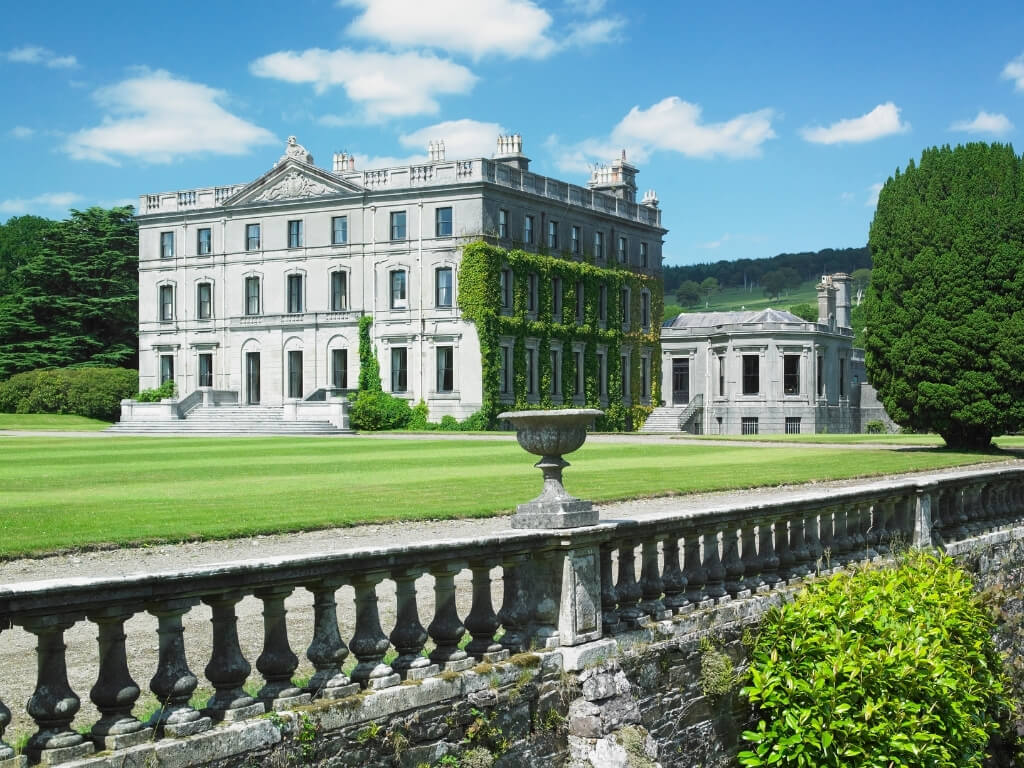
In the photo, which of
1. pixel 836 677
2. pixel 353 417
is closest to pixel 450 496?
pixel 836 677

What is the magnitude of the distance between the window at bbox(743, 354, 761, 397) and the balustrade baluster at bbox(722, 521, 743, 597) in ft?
185

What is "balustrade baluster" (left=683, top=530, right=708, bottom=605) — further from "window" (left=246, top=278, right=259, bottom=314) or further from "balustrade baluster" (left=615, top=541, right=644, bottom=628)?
"window" (left=246, top=278, right=259, bottom=314)

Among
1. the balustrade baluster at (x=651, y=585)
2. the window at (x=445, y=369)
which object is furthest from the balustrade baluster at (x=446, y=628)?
the window at (x=445, y=369)

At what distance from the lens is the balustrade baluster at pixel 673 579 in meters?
8.50

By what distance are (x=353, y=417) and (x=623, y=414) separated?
17.4 meters

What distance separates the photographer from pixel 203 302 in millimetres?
63844

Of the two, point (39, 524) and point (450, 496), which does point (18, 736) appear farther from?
point (450, 496)

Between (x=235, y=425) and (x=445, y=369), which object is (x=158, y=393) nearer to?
(x=235, y=425)

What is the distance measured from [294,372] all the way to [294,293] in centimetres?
424

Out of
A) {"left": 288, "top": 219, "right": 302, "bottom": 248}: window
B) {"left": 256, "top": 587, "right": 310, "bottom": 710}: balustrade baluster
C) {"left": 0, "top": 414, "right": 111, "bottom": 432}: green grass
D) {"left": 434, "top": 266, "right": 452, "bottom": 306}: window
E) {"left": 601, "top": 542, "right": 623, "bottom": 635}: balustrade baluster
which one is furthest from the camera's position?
{"left": 288, "top": 219, "right": 302, "bottom": 248}: window

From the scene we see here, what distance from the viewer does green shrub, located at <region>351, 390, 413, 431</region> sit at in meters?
56.0

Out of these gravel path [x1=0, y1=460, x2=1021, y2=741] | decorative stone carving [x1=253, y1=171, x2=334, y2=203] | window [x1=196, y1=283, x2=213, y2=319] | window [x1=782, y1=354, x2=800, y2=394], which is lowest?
gravel path [x1=0, y1=460, x2=1021, y2=741]

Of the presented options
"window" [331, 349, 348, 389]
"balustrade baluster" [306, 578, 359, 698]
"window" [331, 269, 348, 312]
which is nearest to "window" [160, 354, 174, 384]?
"window" [331, 349, 348, 389]

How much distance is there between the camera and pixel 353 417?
56.0 metres
